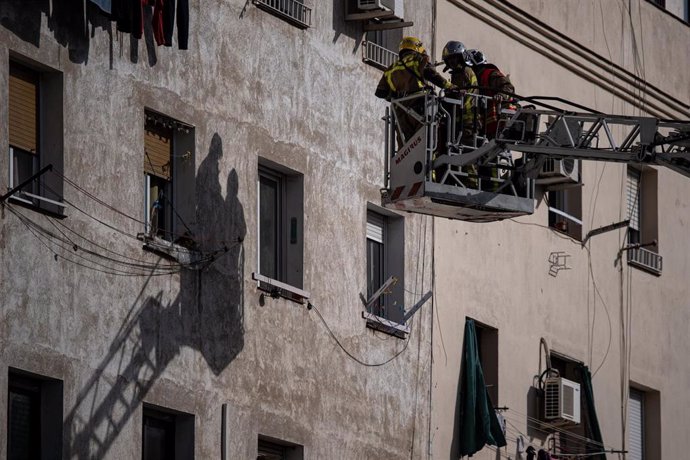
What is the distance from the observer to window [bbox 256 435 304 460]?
28.1 metres

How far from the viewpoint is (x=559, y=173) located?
3406 centimetres

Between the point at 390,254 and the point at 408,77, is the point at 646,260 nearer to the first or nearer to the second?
the point at 390,254

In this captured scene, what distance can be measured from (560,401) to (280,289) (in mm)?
5967

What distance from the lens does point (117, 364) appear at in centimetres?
2562

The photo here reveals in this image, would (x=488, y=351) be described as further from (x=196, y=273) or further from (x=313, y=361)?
(x=196, y=273)

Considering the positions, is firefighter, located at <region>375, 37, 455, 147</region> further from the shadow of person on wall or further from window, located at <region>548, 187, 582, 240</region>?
window, located at <region>548, 187, 582, 240</region>

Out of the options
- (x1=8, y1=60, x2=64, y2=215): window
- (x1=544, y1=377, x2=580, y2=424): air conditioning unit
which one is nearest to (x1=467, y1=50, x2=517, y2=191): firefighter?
(x1=8, y1=60, x2=64, y2=215): window

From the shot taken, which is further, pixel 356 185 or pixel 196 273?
pixel 356 185

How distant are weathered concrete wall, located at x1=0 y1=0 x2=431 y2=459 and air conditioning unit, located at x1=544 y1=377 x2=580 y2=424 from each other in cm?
276

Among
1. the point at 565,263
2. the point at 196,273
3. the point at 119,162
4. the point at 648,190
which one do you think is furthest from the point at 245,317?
the point at 648,190

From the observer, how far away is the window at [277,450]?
28.1m

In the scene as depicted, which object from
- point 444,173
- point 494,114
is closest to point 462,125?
point 494,114

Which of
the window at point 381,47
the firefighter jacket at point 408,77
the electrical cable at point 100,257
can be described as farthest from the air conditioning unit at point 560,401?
the electrical cable at point 100,257

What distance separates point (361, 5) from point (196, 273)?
4.97 meters
